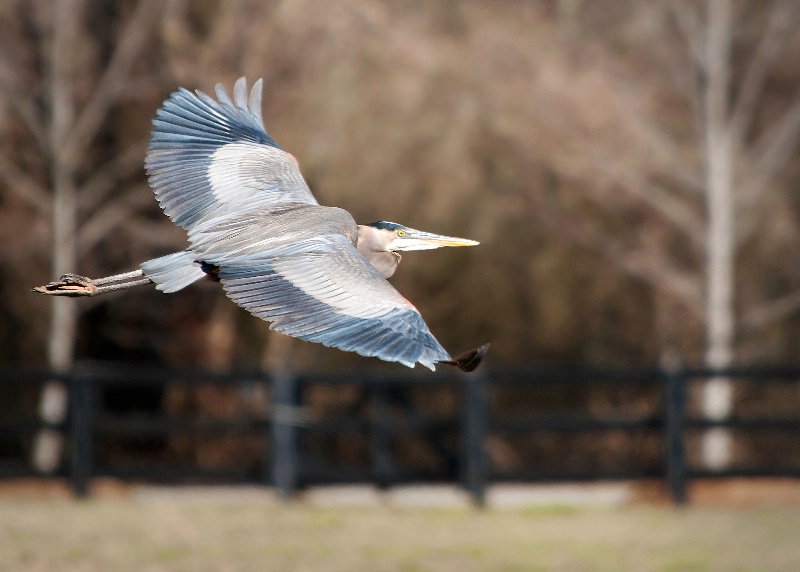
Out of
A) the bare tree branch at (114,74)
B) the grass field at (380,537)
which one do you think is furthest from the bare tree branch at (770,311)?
the bare tree branch at (114,74)

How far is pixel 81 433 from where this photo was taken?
12336 millimetres

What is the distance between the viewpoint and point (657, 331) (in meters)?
15.8

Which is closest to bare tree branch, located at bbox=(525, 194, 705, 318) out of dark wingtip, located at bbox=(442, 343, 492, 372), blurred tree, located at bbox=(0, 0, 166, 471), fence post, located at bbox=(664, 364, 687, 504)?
fence post, located at bbox=(664, 364, 687, 504)

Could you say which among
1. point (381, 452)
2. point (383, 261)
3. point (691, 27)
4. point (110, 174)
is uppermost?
point (691, 27)

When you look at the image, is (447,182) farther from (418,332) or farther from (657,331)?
(418,332)

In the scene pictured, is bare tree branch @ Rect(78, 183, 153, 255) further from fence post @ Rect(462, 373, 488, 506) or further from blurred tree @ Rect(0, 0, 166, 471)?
fence post @ Rect(462, 373, 488, 506)

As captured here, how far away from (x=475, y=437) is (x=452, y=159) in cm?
427

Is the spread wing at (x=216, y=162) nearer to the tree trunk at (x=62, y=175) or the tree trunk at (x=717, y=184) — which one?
the tree trunk at (x=62, y=175)

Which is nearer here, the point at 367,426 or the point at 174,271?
the point at 174,271

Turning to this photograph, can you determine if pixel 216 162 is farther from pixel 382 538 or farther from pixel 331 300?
pixel 382 538

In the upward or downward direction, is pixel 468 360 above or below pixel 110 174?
below

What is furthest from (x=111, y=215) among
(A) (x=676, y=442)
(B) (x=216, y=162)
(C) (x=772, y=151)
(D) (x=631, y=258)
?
(B) (x=216, y=162)

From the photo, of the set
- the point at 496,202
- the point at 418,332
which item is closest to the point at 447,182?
the point at 496,202

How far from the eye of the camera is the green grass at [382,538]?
28.6 ft
